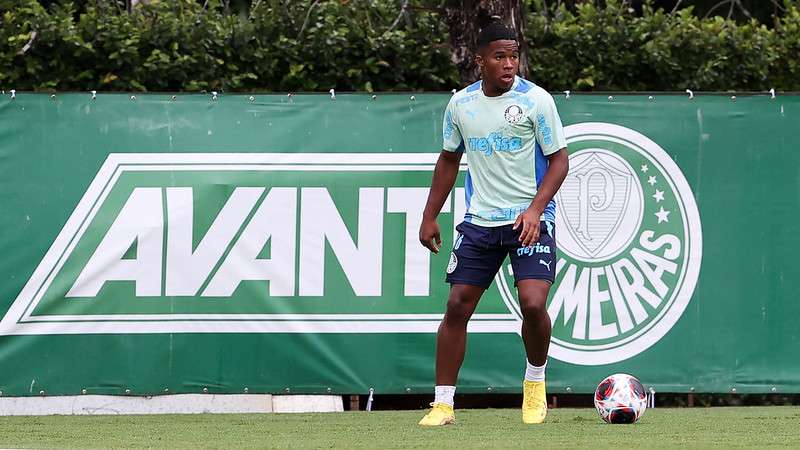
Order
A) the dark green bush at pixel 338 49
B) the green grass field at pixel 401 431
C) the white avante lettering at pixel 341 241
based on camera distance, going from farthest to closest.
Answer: the dark green bush at pixel 338 49 → the white avante lettering at pixel 341 241 → the green grass field at pixel 401 431

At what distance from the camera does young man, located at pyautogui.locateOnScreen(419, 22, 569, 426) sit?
22.0ft

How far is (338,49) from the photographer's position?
973cm

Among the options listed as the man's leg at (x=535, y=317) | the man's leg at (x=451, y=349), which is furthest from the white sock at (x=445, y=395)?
the man's leg at (x=535, y=317)

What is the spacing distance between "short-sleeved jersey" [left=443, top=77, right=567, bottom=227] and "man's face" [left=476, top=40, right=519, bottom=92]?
0.31ft

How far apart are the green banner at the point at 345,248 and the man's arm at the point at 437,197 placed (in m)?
1.65

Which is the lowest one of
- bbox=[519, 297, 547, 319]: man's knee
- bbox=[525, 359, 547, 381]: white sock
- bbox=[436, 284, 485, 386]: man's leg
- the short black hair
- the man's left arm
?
bbox=[525, 359, 547, 381]: white sock

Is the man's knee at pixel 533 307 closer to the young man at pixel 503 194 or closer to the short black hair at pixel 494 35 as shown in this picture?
the young man at pixel 503 194

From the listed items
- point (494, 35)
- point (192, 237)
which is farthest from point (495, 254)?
point (192, 237)

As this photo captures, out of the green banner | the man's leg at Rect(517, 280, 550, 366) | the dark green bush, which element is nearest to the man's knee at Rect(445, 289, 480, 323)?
the man's leg at Rect(517, 280, 550, 366)

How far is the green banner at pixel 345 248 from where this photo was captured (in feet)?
28.2

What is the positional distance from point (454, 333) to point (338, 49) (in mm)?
3459

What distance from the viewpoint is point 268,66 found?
31.8 ft

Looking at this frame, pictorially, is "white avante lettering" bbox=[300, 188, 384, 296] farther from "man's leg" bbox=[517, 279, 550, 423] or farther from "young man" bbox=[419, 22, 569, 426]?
"man's leg" bbox=[517, 279, 550, 423]

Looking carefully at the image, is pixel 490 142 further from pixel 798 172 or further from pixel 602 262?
pixel 798 172
